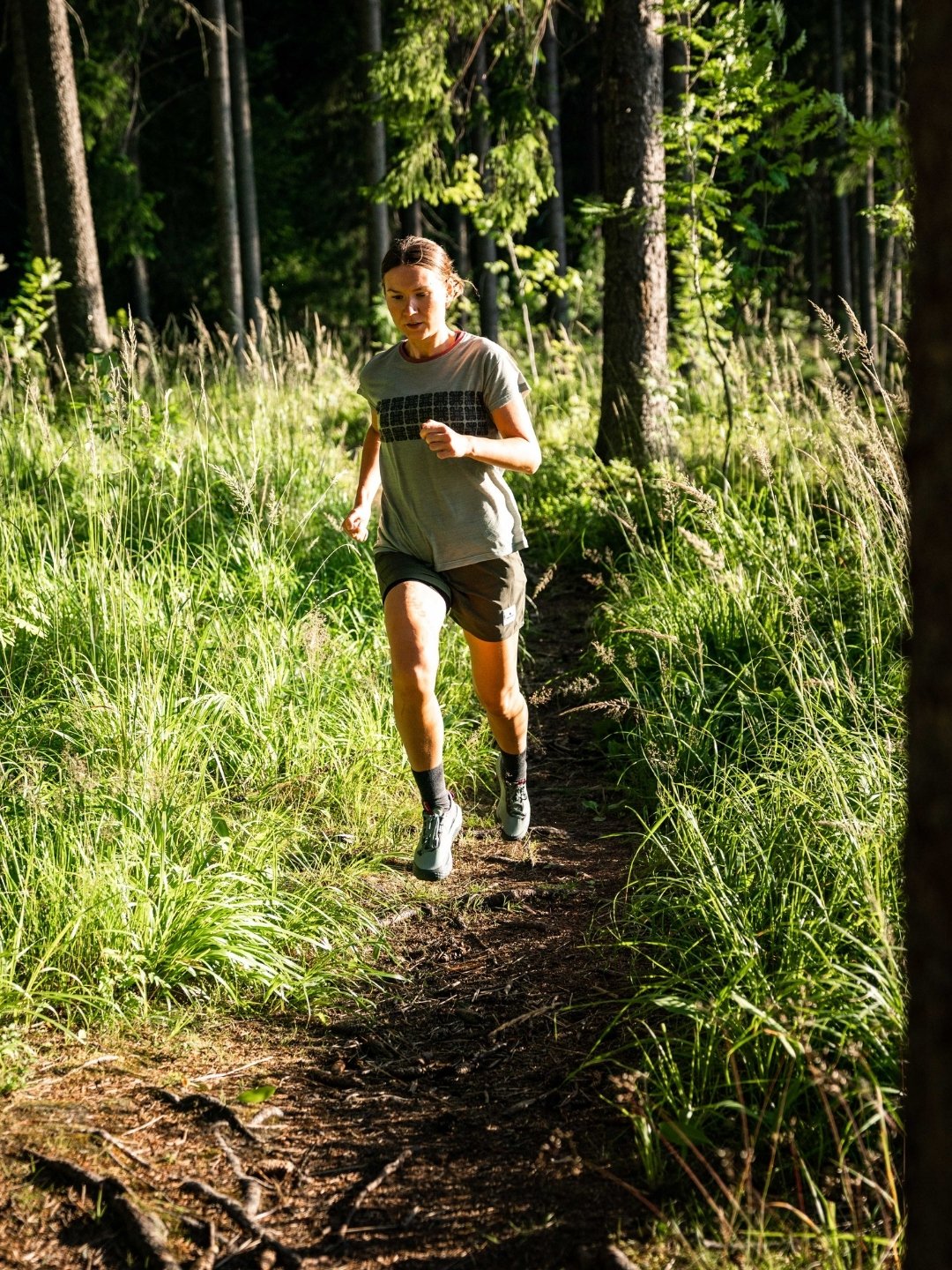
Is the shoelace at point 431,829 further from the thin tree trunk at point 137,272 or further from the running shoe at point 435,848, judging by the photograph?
the thin tree trunk at point 137,272

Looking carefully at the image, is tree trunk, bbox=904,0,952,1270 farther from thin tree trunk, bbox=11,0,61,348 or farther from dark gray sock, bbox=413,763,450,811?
thin tree trunk, bbox=11,0,61,348

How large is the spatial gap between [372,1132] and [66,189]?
28.4 ft

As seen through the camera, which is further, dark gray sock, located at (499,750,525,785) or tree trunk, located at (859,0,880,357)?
tree trunk, located at (859,0,880,357)

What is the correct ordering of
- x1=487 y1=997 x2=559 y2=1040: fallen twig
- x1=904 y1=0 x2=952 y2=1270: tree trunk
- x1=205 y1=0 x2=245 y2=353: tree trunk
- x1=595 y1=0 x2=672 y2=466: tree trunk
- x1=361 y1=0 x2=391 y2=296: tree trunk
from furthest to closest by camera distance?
x1=205 y1=0 x2=245 y2=353: tree trunk → x1=361 y1=0 x2=391 y2=296: tree trunk → x1=595 y1=0 x2=672 y2=466: tree trunk → x1=487 y1=997 x2=559 y2=1040: fallen twig → x1=904 y1=0 x2=952 y2=1270: tree trunk

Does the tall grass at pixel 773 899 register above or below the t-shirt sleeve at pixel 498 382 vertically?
below

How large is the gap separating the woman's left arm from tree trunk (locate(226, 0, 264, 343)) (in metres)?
14.6

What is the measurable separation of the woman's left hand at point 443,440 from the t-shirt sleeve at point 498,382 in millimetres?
369

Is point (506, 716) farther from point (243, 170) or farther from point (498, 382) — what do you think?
point (243, 170)

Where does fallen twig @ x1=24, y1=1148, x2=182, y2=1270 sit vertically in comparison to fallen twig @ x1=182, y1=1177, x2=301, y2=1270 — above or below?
above

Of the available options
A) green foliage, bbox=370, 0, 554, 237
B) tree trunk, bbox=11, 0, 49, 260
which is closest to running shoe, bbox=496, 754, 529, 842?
green foliage, bbox=370, 0, 554, 237

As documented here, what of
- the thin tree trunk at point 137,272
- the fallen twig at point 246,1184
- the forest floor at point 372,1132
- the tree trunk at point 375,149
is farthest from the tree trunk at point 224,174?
the fallen twig at point 246,1184

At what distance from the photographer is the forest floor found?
2324 mm

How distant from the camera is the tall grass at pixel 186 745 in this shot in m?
3.17

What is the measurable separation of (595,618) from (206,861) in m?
3.22
